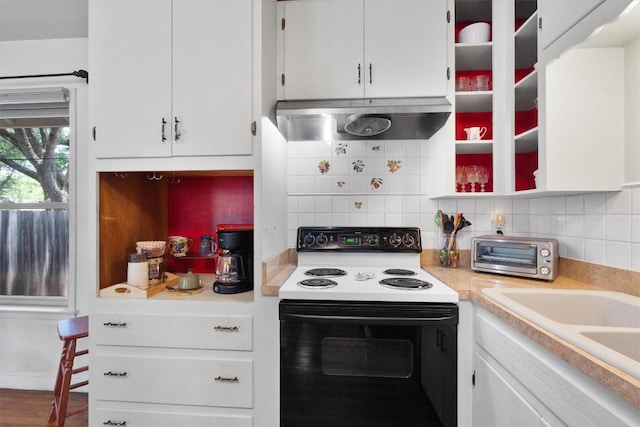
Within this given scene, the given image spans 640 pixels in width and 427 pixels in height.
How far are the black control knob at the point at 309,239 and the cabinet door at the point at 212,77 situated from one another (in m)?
0.72

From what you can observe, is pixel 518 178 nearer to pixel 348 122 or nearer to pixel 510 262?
pixel 510 262

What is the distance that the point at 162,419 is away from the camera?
4.43 feet

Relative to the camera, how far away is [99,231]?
4.70 feet

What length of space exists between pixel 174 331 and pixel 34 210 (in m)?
1.74

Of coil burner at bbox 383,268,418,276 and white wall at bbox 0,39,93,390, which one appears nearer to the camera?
coil burner at bbox 383,268,418,276

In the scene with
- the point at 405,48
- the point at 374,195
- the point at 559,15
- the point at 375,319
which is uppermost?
the point at 405,48

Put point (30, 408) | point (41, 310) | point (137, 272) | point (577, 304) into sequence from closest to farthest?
point (577, 304)
point (137, 272)
point (30, 408)
point (41, 310)

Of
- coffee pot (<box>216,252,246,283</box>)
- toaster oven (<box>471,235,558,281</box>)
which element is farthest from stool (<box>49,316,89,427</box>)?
toaster oven (<box>471,235,558,281</box>)

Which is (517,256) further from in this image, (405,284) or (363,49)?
(363,49)

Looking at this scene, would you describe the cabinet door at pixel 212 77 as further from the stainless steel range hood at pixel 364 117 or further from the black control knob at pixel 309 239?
the black control knob at pixel 309 239

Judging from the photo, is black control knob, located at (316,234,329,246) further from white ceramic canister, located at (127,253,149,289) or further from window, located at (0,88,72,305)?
window, located at (0,88,72,305)

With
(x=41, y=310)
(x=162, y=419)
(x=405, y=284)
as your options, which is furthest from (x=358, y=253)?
(x=41, y=310)

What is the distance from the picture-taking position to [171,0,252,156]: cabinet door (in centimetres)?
137

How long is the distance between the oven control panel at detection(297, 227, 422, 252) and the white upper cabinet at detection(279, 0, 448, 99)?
805 millimetres
